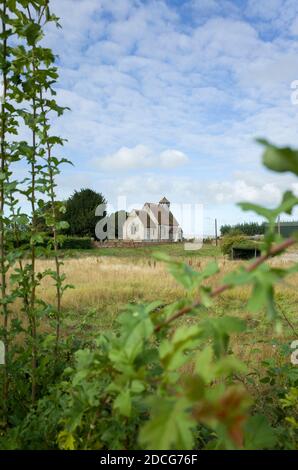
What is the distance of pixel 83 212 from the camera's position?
129ft

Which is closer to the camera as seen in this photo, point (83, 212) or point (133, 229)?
point (83, 212)

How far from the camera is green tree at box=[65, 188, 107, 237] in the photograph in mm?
38688

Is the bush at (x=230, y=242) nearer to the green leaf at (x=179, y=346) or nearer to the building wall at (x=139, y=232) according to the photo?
the green leaf at (x=179, y=346)

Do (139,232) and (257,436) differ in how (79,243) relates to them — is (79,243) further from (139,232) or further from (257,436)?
(257,436)

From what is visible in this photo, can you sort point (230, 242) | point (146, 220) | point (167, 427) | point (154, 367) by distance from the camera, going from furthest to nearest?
1. point (146, 220)
2. point (230, 242)
3. point (154, 367)
4. point (167, 427)

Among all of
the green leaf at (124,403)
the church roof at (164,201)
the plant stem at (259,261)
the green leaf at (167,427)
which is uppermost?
the church roof at (164,201)

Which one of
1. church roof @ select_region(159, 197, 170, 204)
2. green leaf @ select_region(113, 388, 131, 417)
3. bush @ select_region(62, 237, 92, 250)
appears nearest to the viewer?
green leaf @ select_region(113, 388, 131, 417)

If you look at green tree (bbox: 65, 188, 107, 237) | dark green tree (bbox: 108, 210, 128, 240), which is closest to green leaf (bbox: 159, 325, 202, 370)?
green tree (bbox: 65, 188, 107, 237)

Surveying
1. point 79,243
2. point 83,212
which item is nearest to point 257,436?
point 79,243

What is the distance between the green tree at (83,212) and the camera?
38.7m

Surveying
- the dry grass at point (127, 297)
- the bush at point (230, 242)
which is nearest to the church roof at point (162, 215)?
the bush at point (230, 242)

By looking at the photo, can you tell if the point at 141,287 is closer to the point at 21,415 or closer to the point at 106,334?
the point at 21,415

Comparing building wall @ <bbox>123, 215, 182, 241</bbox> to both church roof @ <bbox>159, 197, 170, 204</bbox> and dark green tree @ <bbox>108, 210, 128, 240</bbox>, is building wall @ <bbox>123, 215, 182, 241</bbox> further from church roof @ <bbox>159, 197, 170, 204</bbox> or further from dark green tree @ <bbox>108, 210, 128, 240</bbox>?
church roof @ <bbox>159, 197, 170, 204</bbox>
